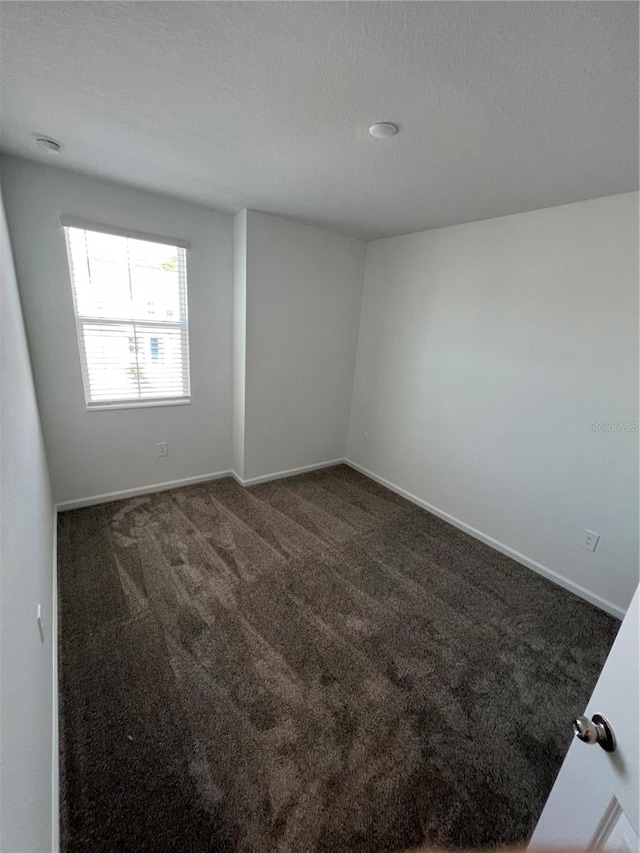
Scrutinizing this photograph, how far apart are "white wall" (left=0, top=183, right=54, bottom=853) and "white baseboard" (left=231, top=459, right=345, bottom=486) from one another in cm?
200

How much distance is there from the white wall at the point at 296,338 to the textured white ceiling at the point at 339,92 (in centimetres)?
92

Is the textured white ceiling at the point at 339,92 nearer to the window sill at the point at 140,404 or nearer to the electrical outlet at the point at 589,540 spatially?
the window sill at the point at 140,404

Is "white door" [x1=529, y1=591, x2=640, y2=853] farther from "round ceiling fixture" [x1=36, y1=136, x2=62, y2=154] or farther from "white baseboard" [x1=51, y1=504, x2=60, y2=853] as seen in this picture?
"round ceiling fixture" [x1=36, y1=136, x2=62, y2=154]

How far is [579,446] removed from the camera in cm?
224

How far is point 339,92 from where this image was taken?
50.0 inches

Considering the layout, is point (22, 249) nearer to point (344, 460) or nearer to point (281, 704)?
point (281, 704)

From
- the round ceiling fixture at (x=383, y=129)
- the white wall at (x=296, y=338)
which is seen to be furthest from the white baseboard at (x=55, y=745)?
the round ceiling fixture at (x=383, y=129)

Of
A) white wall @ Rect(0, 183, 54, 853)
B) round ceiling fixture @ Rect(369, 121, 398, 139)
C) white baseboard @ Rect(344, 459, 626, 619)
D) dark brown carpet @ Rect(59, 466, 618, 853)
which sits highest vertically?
round ceiling fixture @ Rect(369, 121, 398, 139)

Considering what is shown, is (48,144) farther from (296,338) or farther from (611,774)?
(611,774)

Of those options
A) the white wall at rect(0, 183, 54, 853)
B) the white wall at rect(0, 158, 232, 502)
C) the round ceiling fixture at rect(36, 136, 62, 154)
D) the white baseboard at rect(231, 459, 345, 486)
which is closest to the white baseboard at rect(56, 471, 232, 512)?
the white wall at rect(0, 158, 232, 502)

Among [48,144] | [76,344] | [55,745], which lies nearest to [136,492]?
[76,344]

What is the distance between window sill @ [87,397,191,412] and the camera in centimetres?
275

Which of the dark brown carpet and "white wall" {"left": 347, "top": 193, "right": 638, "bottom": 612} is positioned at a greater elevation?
"white wall" {"left": 347, "top": 193, "right": 638, "bottom": 612}

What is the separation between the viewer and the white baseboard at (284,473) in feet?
11.4
